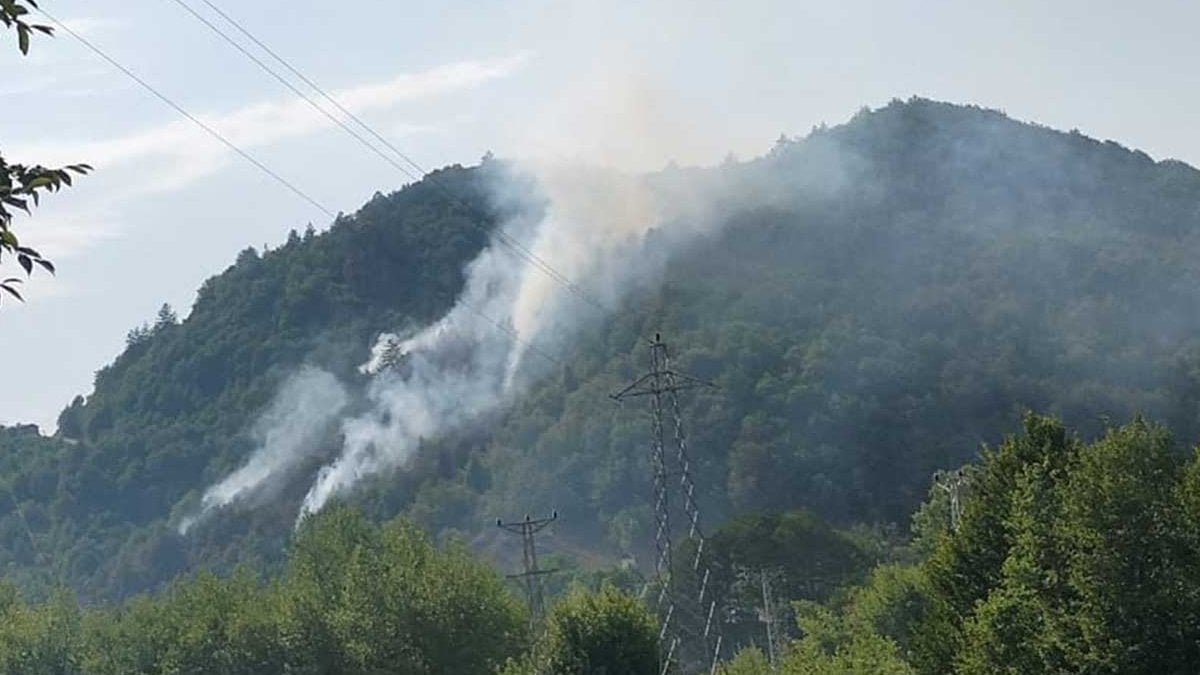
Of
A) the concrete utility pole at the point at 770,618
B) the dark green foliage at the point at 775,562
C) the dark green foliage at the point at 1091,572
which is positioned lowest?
the dark green foliage at the point at 1091,572

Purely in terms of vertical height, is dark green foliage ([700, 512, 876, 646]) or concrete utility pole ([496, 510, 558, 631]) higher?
dark green foliage ([700, 512, 876, 646])

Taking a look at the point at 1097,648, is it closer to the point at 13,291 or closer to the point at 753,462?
the point at 13,291

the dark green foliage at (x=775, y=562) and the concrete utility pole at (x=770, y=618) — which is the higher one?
the dark green foliage at (x=775, y=562)

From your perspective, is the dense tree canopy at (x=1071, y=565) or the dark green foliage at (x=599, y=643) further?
the dark green foliage at (x=599, y=643)

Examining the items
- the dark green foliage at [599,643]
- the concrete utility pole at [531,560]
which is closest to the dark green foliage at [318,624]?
the concrete utility pole at [531,560]

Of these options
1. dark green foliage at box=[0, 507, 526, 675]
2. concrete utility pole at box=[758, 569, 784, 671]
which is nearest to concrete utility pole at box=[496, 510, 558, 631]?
dark green foliage at box=[0, 507, 526, 675]

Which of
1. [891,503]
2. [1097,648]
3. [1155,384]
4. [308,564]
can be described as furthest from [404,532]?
[1155,384]

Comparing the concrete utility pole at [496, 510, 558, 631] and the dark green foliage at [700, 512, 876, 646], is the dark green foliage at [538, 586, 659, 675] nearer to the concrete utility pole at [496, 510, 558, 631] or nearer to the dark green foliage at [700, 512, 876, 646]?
the concrete utility pole at [496, 510, 558, 631]

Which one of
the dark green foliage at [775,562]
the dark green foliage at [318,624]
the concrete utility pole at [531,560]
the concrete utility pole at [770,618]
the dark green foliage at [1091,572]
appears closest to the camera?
the dark green foliage at [1091,572]

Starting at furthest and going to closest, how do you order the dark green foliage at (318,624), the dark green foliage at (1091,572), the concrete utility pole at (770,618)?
the concrete utility pole at (770,618)
the dark green foliage at (318,624)
the dark green foliage at (1091,572)

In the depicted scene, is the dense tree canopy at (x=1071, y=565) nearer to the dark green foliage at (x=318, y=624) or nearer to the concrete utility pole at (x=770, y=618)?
the dark green foliage at (x=318, y=624)

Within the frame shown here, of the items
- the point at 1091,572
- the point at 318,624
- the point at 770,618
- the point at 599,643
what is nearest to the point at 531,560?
the point at 599,643

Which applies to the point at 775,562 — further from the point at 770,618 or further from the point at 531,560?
the point at 531,560

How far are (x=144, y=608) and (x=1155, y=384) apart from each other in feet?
402
